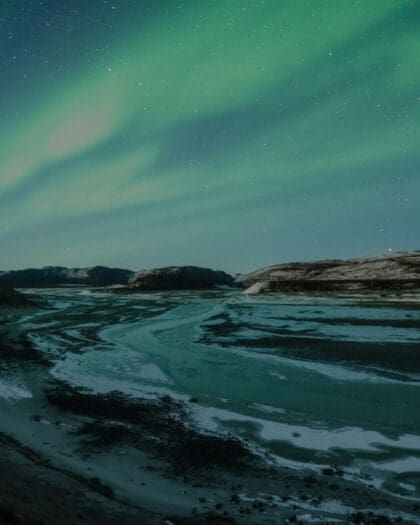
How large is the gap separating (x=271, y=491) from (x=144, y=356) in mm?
10800

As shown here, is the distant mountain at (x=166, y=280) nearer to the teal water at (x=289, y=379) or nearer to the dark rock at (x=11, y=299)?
the dark rock at (x=11, y=299)

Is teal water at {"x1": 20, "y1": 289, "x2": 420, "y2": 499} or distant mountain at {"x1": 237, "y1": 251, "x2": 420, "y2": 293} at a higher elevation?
distant mountain at {"x1": 237, "y1": 251, "x2": 420, "y2": 293}

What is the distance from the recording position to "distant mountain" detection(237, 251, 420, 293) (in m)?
71.4

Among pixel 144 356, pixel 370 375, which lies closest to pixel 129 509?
pixel 370 375

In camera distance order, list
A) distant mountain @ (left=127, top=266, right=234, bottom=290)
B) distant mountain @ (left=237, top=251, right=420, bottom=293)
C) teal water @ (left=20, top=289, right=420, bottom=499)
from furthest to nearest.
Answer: distant mountain @ (left=127, top=266, right=234, bottom=290) < distant mountain @ (left=237, top=251, right=420, bottom=293) < teal water @ (left=20, top=289, right=420, bottom=499)

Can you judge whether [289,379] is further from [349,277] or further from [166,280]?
[166,280]

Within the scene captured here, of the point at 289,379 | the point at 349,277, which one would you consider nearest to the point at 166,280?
the point at 349,277

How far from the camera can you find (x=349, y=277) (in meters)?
87.1

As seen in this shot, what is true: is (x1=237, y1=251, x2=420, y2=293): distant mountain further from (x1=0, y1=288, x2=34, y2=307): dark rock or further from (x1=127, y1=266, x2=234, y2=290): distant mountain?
(x1=0, y1=288, x2=34, y2=307): dark rock

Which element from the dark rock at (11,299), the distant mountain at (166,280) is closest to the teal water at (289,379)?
the dark rock at (11,299)

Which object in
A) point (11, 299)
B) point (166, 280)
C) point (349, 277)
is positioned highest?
point (349, 277)

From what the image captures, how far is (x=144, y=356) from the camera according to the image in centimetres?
1587

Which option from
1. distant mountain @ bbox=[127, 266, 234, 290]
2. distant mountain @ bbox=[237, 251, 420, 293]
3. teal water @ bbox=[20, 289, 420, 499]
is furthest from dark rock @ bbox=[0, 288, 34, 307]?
distant mountain @ bbox=[127, 266, 234, 290]

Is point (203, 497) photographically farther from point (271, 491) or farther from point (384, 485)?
point (384, 485)
